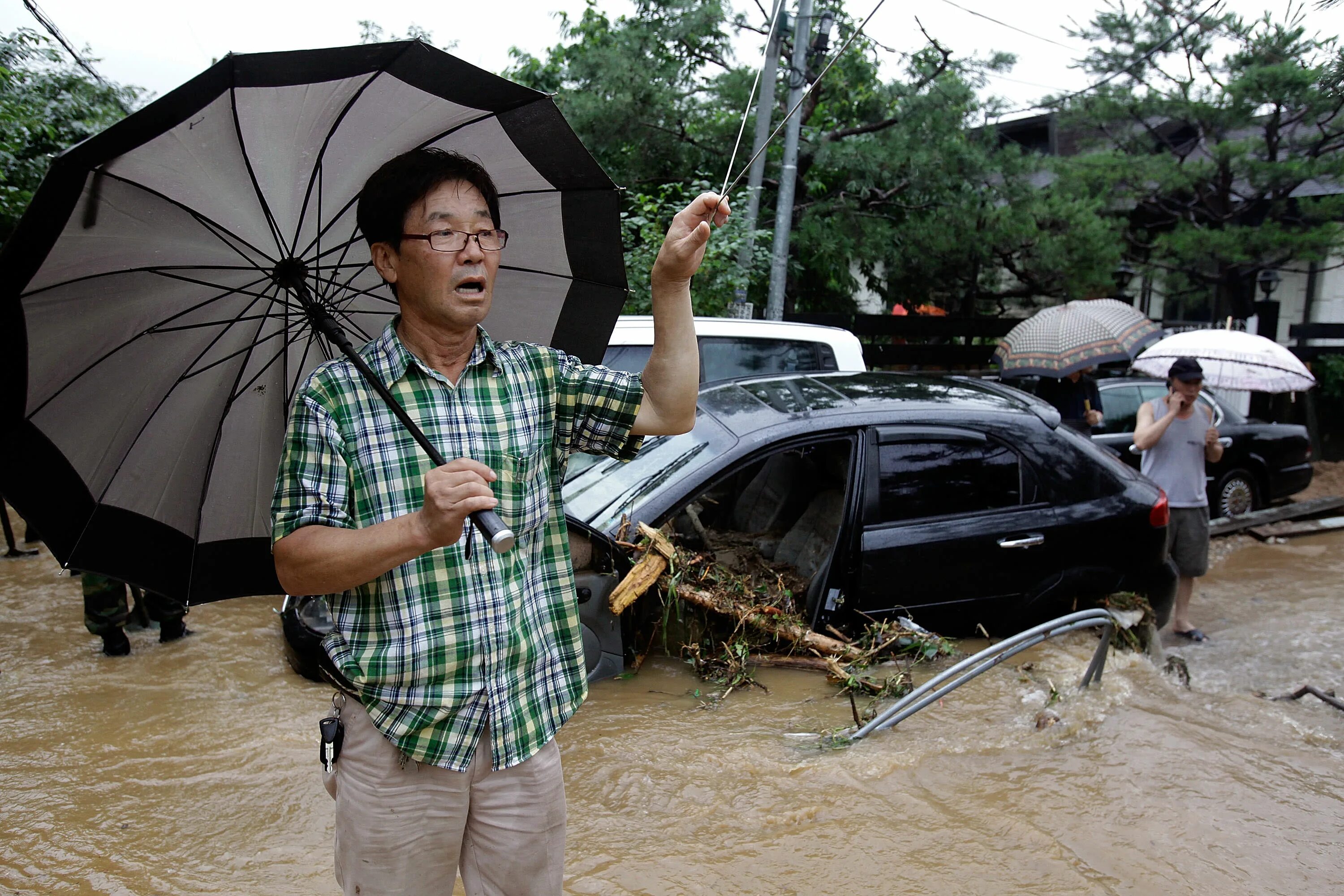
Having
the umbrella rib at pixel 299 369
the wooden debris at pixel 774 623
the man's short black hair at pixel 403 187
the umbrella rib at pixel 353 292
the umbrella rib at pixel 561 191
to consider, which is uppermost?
the umbrella rib at pixel 561 191

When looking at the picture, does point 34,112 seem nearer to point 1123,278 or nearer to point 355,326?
point 355,326

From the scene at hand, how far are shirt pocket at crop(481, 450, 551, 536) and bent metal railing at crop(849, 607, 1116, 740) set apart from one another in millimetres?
2028

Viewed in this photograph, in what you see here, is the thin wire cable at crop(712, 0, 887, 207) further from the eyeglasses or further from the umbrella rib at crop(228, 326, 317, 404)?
the umbrella rib at crop(228, 326, 317, 404)

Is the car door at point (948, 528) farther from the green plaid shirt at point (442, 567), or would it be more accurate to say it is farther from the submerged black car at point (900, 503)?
the green plaid shirt at point (442, 567)

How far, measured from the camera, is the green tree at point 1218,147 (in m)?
11.6

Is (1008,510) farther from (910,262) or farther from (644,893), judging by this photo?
(910,262)

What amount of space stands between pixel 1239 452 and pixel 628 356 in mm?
6802

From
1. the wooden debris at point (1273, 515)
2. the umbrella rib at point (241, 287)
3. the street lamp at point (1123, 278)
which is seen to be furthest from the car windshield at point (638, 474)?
the street lamp at point (1123, 278)

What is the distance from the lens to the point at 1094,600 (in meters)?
4.89

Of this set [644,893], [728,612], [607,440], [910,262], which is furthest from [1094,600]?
[910,262]

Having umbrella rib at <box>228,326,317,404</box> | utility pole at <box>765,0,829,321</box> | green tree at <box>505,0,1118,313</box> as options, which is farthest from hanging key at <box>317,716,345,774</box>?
green tree at <box>505,0,1118,313</box>

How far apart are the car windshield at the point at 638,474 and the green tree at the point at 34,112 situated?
4.20 m

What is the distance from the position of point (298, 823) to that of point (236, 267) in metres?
2.03

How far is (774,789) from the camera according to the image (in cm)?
338
